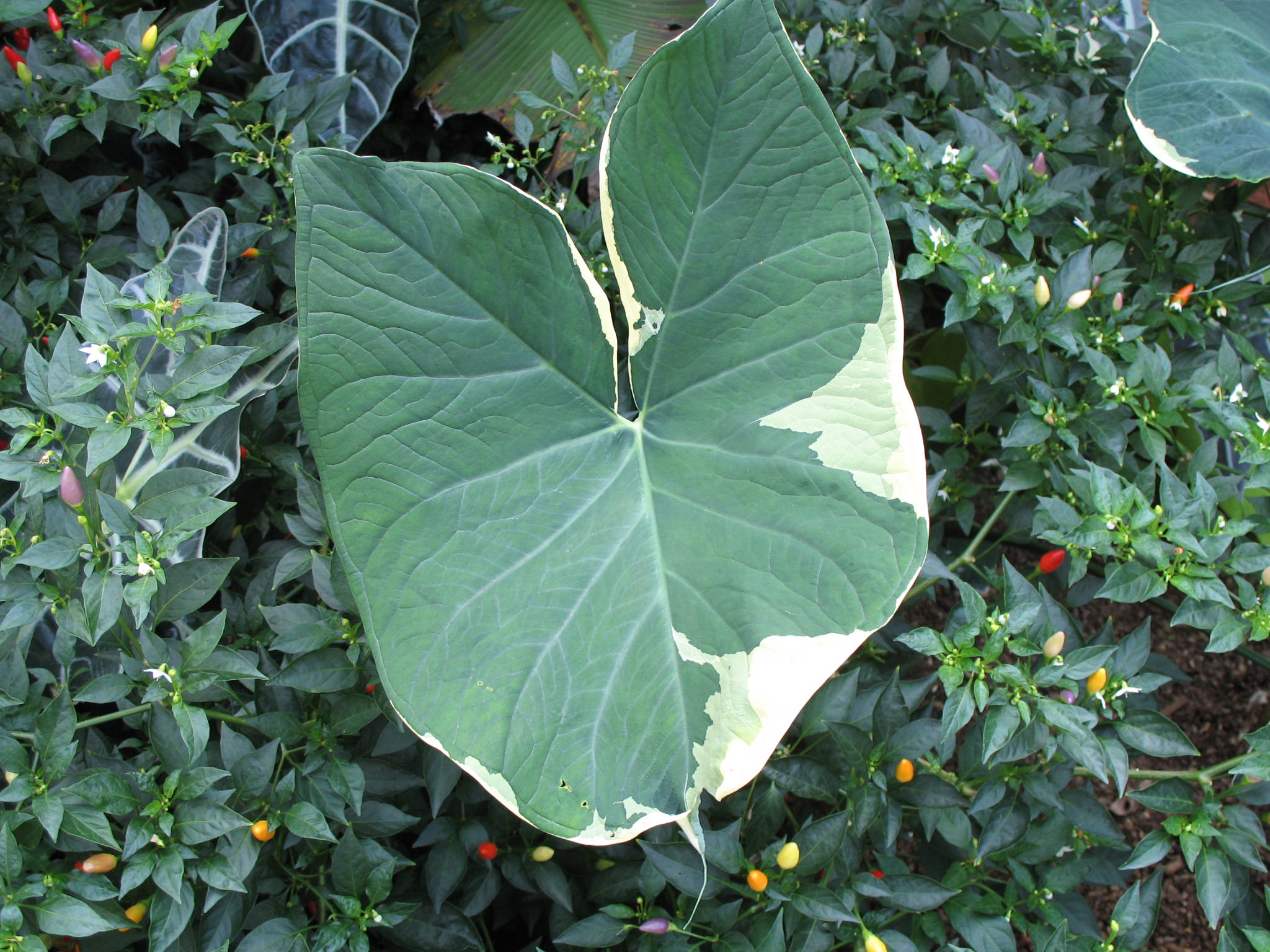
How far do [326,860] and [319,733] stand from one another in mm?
212

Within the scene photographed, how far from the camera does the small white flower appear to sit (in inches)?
38.2

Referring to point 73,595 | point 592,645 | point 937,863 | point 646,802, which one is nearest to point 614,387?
point 592,645

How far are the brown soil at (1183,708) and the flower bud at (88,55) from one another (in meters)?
1.74

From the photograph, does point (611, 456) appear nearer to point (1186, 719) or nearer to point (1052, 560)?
point (1052, 560)

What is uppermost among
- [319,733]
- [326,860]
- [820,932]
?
[319,733]

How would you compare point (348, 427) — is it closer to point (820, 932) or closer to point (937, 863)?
point (820, 932)

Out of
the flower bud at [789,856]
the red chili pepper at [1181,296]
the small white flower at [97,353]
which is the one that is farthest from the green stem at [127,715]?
the red chili pepper at [1181,296]

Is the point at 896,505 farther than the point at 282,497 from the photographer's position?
No

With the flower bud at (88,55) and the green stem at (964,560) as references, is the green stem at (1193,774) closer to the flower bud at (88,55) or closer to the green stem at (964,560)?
the green stem at (964,560)

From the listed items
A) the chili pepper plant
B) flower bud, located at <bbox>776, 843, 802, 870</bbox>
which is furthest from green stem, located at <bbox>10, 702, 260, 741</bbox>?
flower bud, located at <bbox>776, 843, 802, 870</bbox>

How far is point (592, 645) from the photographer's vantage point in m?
0.90

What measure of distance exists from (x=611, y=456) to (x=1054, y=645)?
1.87 feet

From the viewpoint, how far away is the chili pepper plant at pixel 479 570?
3.20ft

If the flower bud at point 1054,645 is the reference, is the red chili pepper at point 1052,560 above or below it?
below
